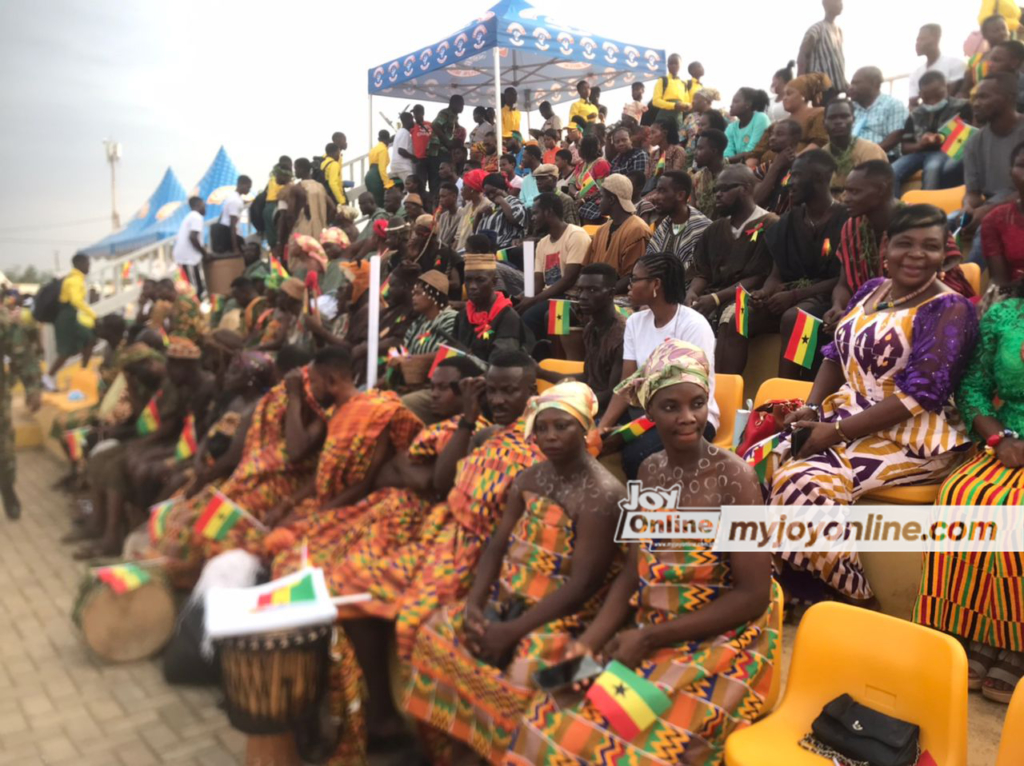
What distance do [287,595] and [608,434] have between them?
171 centimetres

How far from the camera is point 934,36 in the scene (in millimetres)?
7434

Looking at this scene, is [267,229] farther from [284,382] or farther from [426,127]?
[284,382]

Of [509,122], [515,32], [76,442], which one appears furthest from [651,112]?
[76,442]

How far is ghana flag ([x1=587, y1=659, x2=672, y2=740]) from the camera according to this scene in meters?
2.15

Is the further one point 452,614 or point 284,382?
point 284,382

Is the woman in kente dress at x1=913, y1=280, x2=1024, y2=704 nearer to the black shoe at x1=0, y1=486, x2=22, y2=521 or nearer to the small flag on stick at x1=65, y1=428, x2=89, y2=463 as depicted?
the black shoe at x1=0, y1=486, x2=22, y2=521

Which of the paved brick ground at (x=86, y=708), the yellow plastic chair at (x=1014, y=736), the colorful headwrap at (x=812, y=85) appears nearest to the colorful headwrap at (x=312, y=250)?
the paved brick ground at (x=86, y=708)

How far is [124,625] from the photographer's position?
3859 mm

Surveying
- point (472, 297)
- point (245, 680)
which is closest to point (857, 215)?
point (472, 297)

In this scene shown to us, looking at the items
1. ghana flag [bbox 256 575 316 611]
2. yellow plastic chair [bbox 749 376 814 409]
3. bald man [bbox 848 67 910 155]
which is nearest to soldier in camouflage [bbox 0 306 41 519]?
ghana flag [bbox 256 575 316 611]

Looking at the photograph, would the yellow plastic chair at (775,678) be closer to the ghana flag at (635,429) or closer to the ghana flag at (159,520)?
the ghana flag at (635,429)

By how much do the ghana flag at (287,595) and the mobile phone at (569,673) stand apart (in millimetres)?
992

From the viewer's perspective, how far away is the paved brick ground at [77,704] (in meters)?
3.17

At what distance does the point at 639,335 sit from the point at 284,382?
6.35 ft
